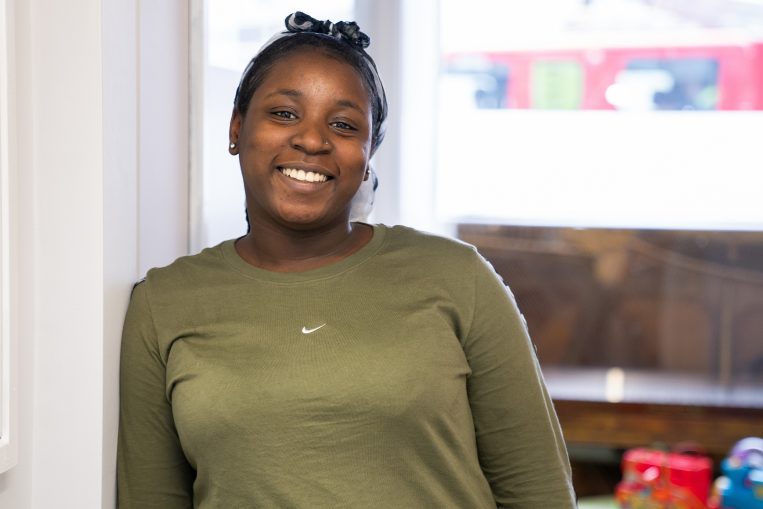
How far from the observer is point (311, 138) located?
119cm

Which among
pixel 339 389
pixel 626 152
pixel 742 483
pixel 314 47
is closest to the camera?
pixel 339 389

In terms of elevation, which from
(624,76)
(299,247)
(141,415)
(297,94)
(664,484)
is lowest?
(664,484)

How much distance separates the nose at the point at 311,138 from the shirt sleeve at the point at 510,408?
10.6 inches

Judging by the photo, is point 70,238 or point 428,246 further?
point 428,246

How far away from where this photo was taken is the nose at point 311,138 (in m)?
1.19

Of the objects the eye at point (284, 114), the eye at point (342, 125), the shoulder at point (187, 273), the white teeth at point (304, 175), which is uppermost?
the eye at point (284, 114)

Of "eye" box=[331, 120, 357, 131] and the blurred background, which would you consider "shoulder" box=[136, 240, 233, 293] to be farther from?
the blurred background

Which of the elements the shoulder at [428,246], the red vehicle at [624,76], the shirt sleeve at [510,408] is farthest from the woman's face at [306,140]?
the red vehicle at [624,76]

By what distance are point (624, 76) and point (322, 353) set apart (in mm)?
2017

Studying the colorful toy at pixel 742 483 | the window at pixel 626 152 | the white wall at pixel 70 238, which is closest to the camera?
the white wall at pixel 70 238

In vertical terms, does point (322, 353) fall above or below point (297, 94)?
below

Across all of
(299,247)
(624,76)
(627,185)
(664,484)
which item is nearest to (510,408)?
(299,247)

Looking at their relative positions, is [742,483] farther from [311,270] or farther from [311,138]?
[311,138]

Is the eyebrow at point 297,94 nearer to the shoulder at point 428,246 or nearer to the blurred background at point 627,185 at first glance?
the shoulder at point 428,246
